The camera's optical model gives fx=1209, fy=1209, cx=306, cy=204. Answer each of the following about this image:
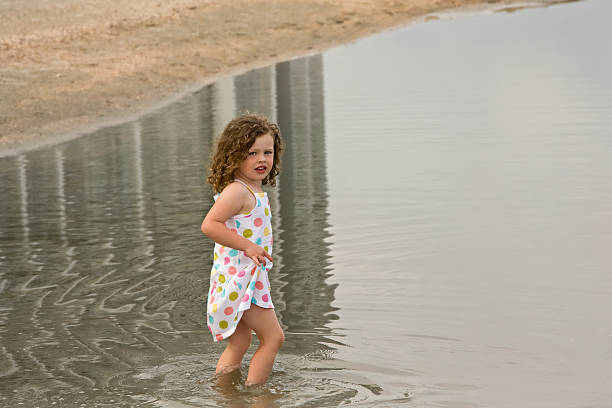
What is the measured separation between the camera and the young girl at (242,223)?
4.77 metres

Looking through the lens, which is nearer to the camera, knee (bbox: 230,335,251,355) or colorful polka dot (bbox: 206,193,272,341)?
colorful polka dot (bbox: 206,193,272,341)

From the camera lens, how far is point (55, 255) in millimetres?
7699

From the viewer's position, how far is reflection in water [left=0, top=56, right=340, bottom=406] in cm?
527

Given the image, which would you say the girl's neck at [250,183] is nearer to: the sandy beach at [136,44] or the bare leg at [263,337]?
the bare leg at [263,337]

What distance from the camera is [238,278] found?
4789mm

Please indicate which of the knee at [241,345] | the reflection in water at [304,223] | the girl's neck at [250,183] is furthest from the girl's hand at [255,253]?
the reflection in water at [304,223]

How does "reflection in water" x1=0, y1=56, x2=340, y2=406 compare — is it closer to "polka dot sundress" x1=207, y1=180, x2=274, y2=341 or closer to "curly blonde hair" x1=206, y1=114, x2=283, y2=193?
"polka dot sundress" x1=207, y1=180, x2=274, y2=341

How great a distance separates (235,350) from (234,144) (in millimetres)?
907

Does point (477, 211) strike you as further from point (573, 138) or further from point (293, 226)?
point (573, 138)

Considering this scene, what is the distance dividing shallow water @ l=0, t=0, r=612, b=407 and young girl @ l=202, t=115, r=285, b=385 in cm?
34

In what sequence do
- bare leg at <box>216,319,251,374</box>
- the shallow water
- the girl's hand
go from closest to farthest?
the girl's hand
bare leg at <box>216,319,251,374</box>
the shallow water

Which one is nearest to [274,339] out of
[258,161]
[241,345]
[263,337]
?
[263,337]

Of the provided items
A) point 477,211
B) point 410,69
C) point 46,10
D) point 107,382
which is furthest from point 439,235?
point 46,10

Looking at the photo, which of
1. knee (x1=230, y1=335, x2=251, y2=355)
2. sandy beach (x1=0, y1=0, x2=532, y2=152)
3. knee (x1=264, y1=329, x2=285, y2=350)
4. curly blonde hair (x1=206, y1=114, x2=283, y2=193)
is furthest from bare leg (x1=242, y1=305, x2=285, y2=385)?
sandy beach (x1=0, y1=0, x2=532, y2=152)
